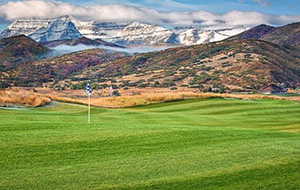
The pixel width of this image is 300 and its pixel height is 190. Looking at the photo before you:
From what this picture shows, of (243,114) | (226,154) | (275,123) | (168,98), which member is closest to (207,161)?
(226,154)

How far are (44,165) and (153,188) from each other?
546 centimetres

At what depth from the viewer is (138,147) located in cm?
2447

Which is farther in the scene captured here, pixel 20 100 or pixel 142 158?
pixel 20 100

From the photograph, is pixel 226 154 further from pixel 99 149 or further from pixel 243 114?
pixel 243 114

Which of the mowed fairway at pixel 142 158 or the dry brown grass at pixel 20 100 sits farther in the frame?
the dry brown grass at pixel 20 100

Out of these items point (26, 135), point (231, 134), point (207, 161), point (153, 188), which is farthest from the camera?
point (231, 134)

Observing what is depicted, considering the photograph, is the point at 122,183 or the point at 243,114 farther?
the point at 243,114

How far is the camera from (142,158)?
21891 millimetres

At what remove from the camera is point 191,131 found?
3072 centimetres

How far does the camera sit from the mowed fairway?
59.1ft

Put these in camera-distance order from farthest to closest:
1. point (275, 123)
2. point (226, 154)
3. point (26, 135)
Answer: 1. point (275, 123)
2. point (26, 135)
3. point (226, 154)

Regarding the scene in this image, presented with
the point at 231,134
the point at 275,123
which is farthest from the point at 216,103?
the point at 231,134

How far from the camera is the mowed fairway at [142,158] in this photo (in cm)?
1800

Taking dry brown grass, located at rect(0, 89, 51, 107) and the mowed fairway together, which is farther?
dry brown grass, located at rect(0, 89, 51, 107)
